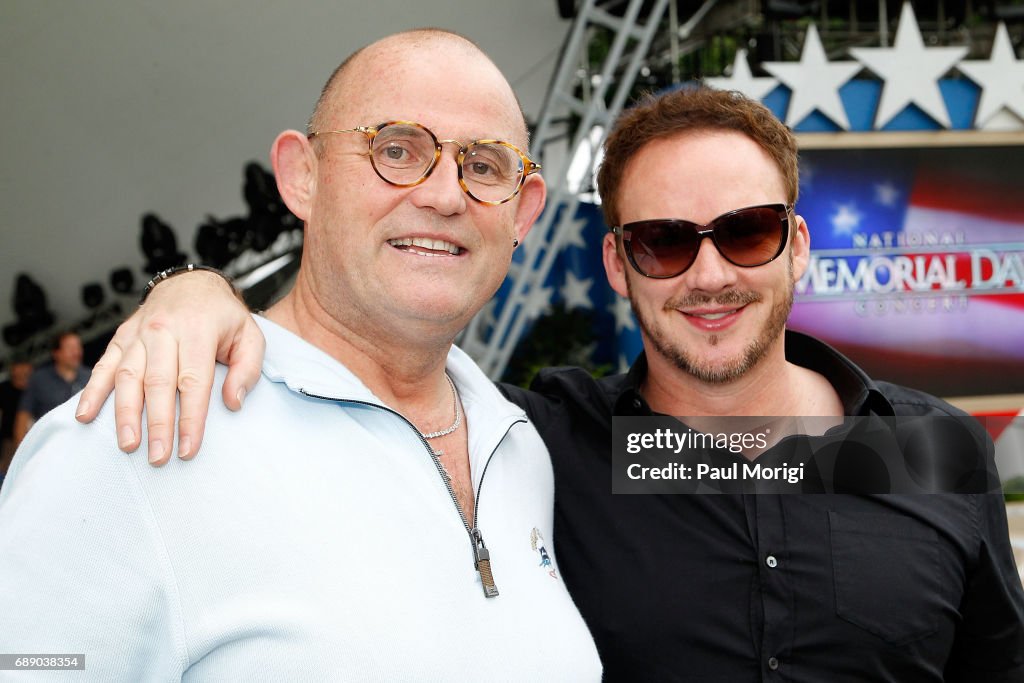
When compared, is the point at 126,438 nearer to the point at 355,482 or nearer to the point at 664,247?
the point at 355,482

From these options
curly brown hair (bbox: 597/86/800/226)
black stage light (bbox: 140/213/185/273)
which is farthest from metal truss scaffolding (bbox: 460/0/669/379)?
black stage light (bbox: 140/213/185/273)

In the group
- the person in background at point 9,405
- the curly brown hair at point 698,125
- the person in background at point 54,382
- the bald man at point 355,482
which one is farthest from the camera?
the person in background at point 9,405

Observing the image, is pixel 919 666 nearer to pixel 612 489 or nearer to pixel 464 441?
pixel 612 489

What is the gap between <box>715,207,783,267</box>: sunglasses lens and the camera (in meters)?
1.95

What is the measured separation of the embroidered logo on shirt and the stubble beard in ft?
1.88

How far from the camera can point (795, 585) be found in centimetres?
169

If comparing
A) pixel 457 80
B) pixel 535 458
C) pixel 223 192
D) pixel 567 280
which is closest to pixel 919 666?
pixel 535 458

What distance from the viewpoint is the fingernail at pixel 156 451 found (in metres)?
1.15

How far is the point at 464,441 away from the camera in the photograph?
5.77ft

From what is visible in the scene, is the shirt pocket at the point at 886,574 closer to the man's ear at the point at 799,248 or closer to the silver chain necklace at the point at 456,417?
the man's ear at the point at 799,248

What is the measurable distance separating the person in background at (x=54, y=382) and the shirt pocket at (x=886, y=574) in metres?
6.51

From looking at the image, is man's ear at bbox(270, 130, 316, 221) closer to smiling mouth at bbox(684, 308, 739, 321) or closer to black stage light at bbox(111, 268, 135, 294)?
smiling mouth at bbox(684, 308, 739, 321)

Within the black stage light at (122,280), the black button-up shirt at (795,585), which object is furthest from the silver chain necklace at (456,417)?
the black stage light at (122,280)

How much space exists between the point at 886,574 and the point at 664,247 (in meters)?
0.87
